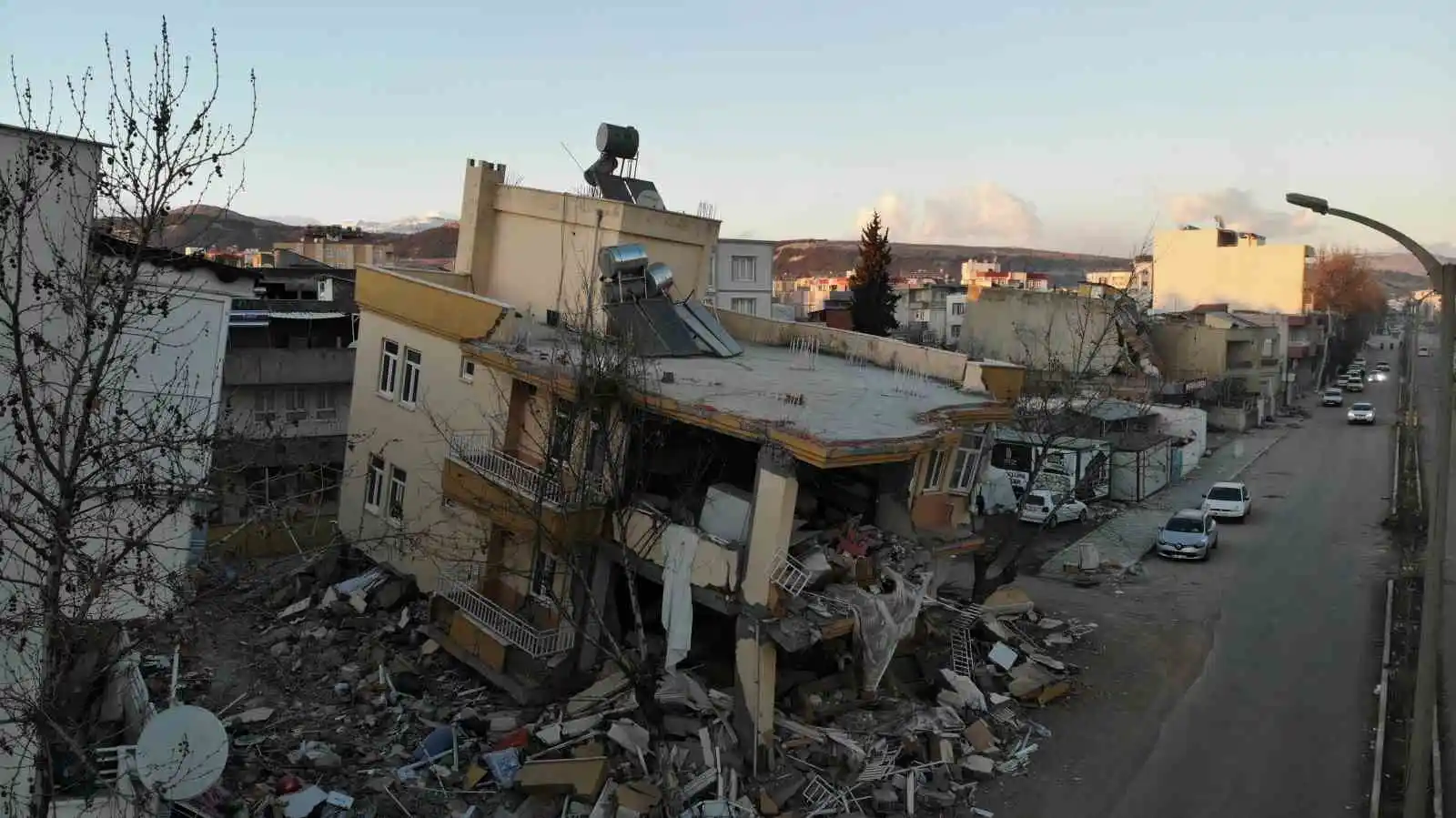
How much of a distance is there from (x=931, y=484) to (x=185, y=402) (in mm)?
10308

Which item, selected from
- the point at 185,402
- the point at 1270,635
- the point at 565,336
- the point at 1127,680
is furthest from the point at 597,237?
the point at 1270,635

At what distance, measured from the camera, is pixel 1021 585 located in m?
21.7

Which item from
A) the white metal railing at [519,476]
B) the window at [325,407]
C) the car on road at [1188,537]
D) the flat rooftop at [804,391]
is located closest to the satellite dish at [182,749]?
the white metal railing at [519,476]

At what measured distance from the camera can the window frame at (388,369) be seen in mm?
19922

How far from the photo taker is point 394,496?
65.1 ft

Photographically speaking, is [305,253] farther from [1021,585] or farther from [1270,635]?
[1270,635]

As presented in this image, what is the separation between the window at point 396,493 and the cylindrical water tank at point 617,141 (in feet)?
28.9

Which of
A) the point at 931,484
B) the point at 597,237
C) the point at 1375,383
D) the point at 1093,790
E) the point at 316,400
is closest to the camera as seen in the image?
the point at 1093,790

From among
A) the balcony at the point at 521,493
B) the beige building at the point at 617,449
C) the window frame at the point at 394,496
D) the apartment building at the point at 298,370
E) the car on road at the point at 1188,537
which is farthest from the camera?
the apartment building at the point at 298,370

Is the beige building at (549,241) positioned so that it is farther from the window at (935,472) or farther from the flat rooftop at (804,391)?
the window at (935,472)

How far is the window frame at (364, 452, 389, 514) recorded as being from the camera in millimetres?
20078

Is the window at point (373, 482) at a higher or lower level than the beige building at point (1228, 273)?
lower

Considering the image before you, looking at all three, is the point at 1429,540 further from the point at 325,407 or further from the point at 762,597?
the point at 325,407

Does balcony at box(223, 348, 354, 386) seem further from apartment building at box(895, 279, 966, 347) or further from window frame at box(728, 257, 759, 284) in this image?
apartment building at box(895, 279, 966, 347)
